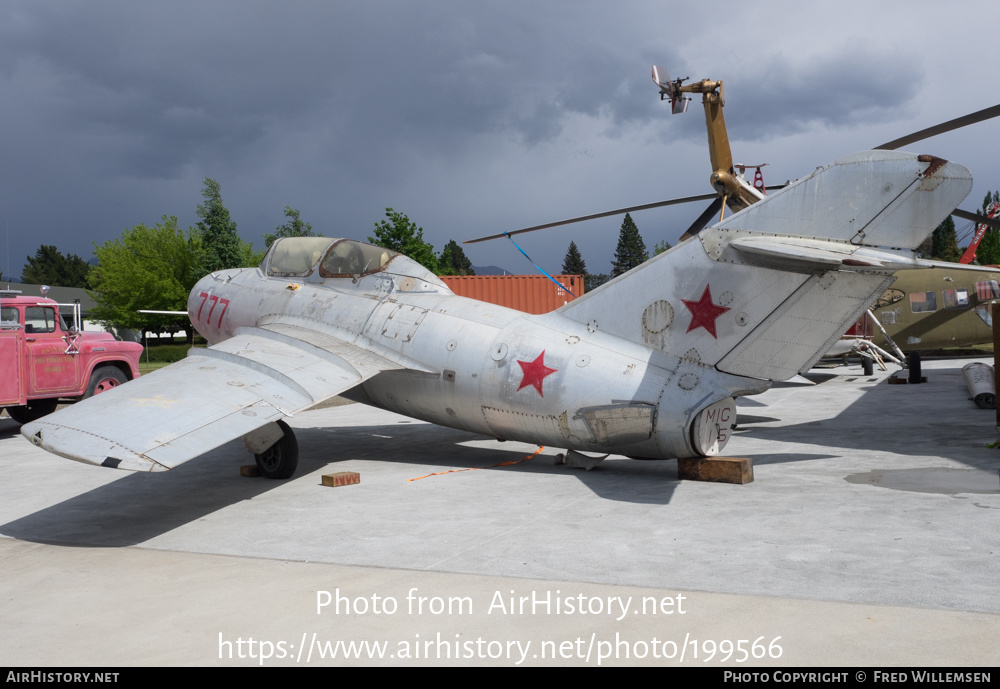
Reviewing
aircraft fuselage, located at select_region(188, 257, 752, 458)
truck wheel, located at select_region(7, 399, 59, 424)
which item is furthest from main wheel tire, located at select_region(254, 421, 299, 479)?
truck wheel, located at select_region(7, 399, 59, 424)

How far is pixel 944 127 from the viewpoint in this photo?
7652 millimetres

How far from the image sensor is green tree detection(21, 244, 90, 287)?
117 m

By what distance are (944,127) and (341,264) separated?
805 cm

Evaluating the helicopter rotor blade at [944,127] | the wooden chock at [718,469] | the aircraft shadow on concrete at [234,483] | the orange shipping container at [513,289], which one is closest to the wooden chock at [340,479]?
the aircraft shadow on concrete at [234,483]

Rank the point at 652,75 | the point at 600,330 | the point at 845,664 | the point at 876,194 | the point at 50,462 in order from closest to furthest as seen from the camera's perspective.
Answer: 1. the point at 845,664
2. the point at 876,194
3. the point at 600,330
4. the point at 50,462
5. the point at 652,75

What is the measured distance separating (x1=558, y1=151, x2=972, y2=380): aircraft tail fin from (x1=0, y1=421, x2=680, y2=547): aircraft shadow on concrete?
71.3 inches

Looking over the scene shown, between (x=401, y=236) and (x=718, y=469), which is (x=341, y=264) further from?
(x=401, y=236)

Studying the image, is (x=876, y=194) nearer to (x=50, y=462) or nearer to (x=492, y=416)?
(x=492, y=416)

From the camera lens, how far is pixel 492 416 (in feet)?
31.2

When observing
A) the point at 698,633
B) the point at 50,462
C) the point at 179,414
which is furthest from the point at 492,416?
the point at 50,462

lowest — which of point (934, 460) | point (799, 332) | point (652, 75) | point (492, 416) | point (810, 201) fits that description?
point (934, 460)

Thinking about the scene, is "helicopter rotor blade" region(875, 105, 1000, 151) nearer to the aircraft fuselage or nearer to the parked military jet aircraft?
the parked military jet aircraft

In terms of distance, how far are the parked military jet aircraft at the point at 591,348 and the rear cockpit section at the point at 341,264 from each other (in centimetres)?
7

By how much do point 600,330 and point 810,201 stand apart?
274cm
